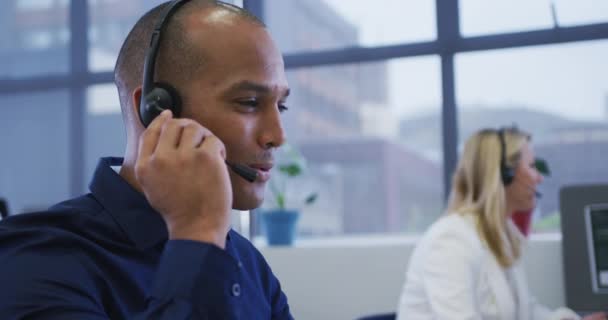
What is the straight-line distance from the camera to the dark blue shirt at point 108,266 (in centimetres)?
69

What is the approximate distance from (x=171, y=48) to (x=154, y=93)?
Answer: 75mm

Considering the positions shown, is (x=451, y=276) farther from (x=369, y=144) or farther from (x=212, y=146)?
(x=369, y=144)

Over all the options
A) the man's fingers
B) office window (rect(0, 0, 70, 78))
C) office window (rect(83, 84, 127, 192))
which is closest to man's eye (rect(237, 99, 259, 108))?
the man's fingers

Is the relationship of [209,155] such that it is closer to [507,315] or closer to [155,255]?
[155,255]

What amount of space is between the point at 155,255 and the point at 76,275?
0.12 metres

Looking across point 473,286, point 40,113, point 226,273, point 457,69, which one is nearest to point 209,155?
point 226,273

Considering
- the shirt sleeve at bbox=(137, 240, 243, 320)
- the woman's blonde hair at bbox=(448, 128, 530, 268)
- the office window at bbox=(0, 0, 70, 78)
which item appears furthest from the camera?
the office window at bbox=(0, 0, 70, 78)

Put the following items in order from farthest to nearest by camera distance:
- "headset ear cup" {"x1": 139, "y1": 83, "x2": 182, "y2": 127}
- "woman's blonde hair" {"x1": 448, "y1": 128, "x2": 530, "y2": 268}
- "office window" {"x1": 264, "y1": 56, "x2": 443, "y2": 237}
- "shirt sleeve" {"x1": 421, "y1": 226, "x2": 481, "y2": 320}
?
"office window" {"x1": 264, "y1": 56, "x2": 443, "y2": 237}
"woman's blonde hair" {"x1": 448, "y1": 128, "x2": 530, "y2": 268}
"shirt sleeve" {"x1": 421, "y1": 226, "x2": 481, "y2": 320}
"headset ear cup" {"x1": 139, "y1": 83, "x2": 182, "y2": 127}

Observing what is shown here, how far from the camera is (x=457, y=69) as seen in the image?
11.0 ft

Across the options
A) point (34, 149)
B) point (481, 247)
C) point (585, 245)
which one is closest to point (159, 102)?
point (481, 247)

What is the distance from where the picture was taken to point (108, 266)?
0.79 metres

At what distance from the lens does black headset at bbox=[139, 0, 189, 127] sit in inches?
32.2

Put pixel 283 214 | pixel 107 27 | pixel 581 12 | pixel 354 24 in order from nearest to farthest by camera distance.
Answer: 1. pixel 283 214
2. pixel 581 12
3. pixel 354 24
4. pixel 107 27

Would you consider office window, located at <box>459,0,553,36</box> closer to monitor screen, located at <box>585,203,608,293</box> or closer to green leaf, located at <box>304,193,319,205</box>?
green leaf, located at <box>304,193,319,205</box>
